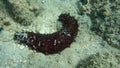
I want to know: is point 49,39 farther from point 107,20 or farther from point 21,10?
point 107,20

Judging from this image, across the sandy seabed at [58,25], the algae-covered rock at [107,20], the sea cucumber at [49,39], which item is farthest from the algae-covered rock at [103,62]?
the algae-covered rock at [107,20]

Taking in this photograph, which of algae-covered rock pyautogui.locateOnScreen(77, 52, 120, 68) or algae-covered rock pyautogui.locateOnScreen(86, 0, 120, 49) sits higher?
algae-covered rock pyautogui.locateOnScreen(86, 0, 120, 49)

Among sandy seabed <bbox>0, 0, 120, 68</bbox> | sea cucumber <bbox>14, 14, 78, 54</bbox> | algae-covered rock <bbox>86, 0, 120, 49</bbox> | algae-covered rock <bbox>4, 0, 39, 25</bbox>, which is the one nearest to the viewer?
sandy seabed <bbox>0, 0, 120, 68</bbox>

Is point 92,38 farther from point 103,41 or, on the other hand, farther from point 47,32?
point 47,32

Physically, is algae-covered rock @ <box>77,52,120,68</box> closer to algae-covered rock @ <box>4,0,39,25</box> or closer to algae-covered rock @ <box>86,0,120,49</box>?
algae-covered rock @ <box>86,0,120,49</box>

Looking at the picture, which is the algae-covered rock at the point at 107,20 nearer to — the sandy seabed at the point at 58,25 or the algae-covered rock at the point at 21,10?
the sandy seabed at the point at 58,25

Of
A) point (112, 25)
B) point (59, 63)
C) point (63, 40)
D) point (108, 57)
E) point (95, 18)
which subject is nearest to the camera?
point (108, 57)

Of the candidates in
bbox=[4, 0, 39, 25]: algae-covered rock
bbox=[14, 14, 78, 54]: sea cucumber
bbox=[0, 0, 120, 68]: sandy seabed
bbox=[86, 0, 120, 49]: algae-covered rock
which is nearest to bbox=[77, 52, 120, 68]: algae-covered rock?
bbox=[0, 0, 120, 68]: sandy seabed

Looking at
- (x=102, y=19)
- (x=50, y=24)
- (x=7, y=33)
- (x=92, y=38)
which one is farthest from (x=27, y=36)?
(x=102, y=19)
